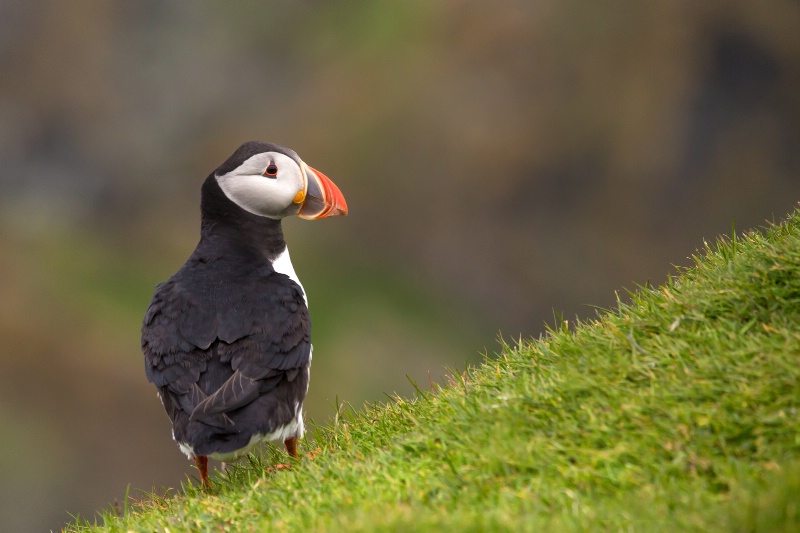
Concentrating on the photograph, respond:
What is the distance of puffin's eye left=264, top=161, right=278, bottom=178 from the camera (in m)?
5.82

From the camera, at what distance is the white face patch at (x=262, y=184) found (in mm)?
5789

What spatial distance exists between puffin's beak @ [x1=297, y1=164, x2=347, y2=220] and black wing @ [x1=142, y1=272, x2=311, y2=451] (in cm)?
88

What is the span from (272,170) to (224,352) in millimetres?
1410

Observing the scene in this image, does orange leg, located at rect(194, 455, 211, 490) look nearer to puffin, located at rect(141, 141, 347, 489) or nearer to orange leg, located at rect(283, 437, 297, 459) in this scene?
puffin, located at rect(141, 141, 347, 489)

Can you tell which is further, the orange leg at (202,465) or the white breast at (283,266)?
the white breast at (283,266)

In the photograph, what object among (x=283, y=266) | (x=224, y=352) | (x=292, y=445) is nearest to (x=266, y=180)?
(x=283, y=266)

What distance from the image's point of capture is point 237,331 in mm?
4840

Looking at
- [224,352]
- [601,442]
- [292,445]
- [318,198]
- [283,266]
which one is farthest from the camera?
[318,198]

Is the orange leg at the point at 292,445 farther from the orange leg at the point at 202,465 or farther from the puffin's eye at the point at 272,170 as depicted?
the puffin's eye at the point at 272,170

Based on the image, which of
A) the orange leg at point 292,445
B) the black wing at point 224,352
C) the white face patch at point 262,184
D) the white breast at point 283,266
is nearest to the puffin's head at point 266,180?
the white face patch at point 262,184

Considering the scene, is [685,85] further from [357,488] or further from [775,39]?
[357,488]

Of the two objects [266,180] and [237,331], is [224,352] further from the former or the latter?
[266,180]

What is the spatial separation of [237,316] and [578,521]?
7.41 ft

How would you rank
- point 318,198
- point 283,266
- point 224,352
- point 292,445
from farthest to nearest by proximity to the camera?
point 318,198, point 283,266, point 292,445, point 224,352
